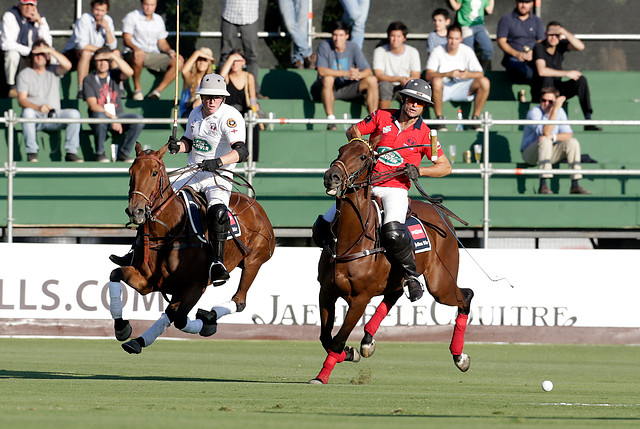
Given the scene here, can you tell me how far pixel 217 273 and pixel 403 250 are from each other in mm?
1842

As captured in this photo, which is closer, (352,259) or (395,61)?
(352,259)

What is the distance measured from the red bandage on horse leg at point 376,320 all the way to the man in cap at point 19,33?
982 centimetres

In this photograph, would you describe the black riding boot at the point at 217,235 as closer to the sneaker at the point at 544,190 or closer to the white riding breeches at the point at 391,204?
the white riding breeches at the point at 391,204

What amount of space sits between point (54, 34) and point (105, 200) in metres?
5.76

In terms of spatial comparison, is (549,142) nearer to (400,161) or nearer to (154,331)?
(400,161)

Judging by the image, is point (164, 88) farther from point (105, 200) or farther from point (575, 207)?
point (575, 207)

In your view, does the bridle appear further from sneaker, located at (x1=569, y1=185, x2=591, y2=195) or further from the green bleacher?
sneaker, located at (x1=569, y1=185, x2=591, y2=195)

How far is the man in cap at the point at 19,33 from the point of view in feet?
62.7

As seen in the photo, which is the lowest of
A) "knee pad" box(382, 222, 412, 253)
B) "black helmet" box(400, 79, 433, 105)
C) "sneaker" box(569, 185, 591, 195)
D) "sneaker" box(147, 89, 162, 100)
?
"sneaker" box(569, 185, 591, 195)

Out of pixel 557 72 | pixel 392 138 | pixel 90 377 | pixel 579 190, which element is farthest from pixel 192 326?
pixel 557 72

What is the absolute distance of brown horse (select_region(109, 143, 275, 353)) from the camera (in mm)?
10281

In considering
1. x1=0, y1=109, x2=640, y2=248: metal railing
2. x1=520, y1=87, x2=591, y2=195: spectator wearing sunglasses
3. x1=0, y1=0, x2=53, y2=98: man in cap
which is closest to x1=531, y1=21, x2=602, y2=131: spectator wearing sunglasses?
x1=520, y1=87, x2=591, y2=195: spectator wearing sunglasses

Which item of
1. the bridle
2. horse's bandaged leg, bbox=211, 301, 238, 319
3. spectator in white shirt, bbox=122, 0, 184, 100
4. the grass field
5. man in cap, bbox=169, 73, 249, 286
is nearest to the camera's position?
the grass field

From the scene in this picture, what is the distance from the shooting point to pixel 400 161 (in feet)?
35.9
